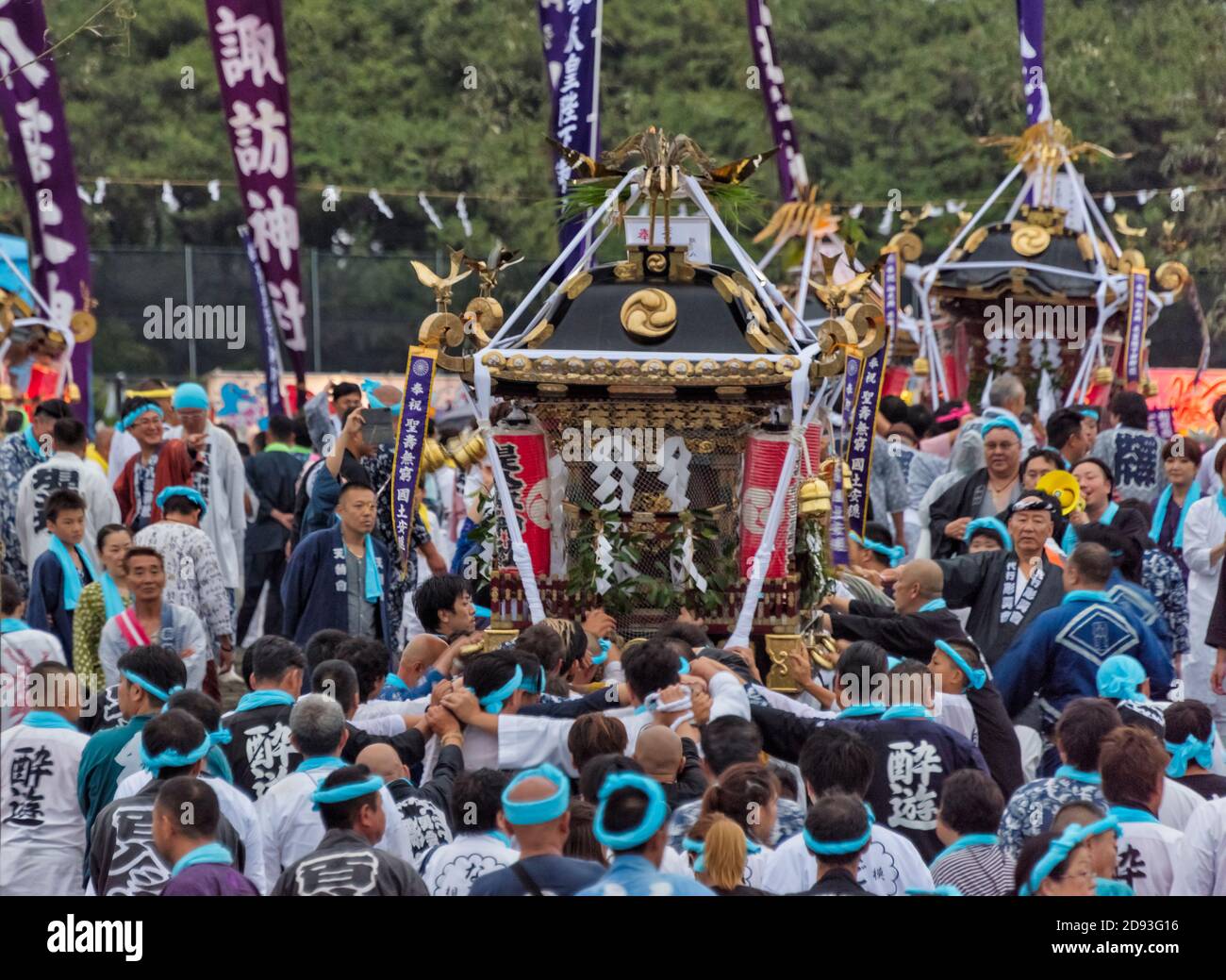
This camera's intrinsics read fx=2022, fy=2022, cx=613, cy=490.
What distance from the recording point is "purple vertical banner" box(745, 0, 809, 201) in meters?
16.2

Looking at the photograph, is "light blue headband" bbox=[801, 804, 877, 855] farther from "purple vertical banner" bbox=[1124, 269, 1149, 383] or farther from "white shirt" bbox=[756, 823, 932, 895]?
"purple vertical banner" bbox=[1124, 269, 1149, 383]

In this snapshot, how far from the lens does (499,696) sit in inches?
277

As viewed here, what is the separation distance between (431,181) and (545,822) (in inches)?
1085

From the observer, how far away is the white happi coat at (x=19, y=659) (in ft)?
24.9

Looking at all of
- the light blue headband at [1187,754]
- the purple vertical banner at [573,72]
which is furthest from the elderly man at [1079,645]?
the purple vertical banner at [573,72]

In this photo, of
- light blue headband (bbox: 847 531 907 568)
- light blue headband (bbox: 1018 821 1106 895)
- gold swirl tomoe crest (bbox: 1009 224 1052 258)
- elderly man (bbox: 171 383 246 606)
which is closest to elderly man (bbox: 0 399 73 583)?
elderly man (bbox: 171 383 246 606)

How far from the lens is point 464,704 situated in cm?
699

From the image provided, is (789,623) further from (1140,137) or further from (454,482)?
(1140,137)

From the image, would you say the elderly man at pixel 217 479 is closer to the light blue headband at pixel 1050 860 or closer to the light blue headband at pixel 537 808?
the light blue headband at pixel 537 808

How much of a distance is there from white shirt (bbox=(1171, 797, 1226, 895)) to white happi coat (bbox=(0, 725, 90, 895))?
3573 millimetres

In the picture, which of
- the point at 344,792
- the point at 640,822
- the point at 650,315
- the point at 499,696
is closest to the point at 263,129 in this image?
the point at 650,315

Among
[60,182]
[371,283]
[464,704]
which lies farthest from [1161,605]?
[371,283]

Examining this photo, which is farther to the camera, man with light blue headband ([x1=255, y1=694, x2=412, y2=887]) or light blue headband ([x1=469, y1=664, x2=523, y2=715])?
light blue headband ([x1=469, y1=664, x2=523, y2=715])

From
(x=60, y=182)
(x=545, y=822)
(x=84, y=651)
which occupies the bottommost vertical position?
(x=84, y=651)
